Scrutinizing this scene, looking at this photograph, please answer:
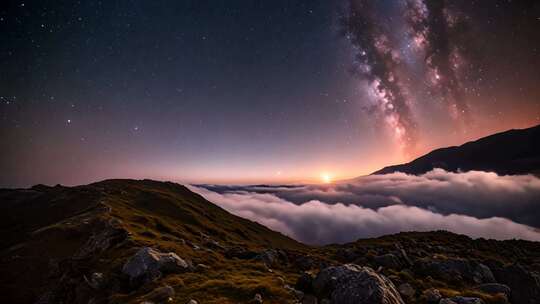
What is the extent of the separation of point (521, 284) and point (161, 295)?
4356cm

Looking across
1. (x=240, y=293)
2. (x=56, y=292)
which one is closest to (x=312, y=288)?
(x=240, y=293)

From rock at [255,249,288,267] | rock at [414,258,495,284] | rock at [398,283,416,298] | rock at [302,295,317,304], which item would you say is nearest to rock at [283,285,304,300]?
rock at [302,295,317,304]

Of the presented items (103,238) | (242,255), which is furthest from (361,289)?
(103,238)

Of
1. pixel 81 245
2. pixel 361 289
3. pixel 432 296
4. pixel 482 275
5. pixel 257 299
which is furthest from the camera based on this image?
pixel 81 245

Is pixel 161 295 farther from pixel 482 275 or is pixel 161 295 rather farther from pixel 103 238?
pixel 482 275

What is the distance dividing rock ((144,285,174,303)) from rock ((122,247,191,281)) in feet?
19.3

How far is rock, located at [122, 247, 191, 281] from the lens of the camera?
114ft

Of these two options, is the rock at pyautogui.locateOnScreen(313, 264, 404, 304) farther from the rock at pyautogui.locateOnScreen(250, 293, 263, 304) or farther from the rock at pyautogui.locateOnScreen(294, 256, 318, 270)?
the rock at pyautogui.locateOnScreen(294, 256, 318, 270)

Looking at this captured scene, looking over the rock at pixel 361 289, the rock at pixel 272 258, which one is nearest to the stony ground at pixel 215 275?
the rock at pixel 361 289

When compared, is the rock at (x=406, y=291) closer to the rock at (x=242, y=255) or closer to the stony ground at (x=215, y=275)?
the stony ground at (x=215, y=275)

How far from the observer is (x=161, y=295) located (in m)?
27.7

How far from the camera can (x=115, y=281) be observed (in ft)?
115

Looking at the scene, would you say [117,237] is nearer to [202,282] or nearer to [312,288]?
[202,282]

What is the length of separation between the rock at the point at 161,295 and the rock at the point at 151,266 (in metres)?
5.89
